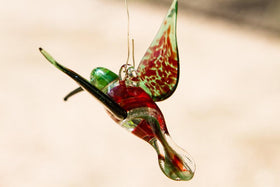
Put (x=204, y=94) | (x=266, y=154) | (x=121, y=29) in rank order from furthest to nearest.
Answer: (x=121, y=29)
(x=204, y=94)
(x=266, y=154)

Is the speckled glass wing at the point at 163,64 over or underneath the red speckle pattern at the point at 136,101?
over

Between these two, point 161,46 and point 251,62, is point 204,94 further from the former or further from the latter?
point 161,46

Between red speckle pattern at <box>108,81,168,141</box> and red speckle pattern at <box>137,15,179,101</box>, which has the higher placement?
red speckle pattern at <box>137,15,179,101</box>

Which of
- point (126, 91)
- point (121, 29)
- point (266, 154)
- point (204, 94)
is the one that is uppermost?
point (121, 29)

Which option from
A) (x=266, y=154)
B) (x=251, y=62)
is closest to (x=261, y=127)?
(x=266, y=154)

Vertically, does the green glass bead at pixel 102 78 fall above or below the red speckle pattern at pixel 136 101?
above
